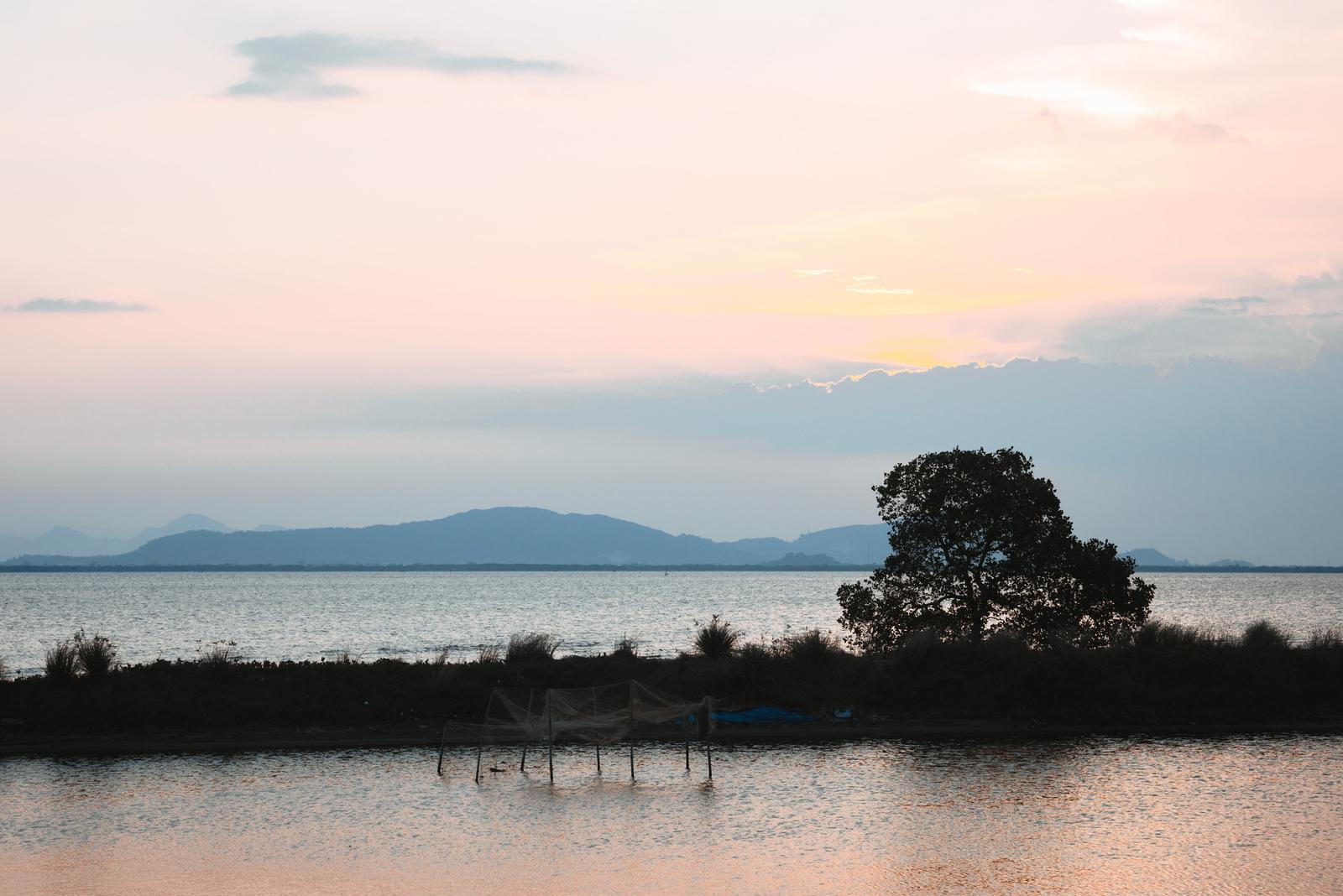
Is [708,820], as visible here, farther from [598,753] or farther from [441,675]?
[441,675]

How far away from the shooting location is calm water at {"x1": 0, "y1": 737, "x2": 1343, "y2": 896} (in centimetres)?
1590

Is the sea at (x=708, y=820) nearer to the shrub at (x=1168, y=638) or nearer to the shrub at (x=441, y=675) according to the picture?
the shrub at (x=441, y=675)

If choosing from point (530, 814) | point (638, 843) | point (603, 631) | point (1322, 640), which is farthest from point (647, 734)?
point (603, 631)

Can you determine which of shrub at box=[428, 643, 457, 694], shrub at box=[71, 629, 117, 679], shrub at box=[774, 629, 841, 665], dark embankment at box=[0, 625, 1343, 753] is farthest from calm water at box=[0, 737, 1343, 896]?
shrub at box=[774, 629, 841, 665]

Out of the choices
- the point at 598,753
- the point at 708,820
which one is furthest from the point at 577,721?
the point at 708,820

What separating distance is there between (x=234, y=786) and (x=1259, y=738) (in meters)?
21.5

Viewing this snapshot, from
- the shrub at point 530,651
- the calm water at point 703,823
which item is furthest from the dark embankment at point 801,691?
the calm water at point 703,823

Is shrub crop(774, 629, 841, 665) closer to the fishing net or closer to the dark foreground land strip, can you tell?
the dark foreground land strip

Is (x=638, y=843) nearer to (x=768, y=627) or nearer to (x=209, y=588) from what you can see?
(x=768, y=627)

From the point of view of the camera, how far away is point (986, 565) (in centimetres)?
3556

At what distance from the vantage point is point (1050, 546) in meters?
35.1

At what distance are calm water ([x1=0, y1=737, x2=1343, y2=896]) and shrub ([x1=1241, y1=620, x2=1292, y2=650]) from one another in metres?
8.15

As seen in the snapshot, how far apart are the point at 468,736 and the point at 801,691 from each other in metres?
8.60

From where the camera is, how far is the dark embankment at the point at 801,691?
29.3 m
